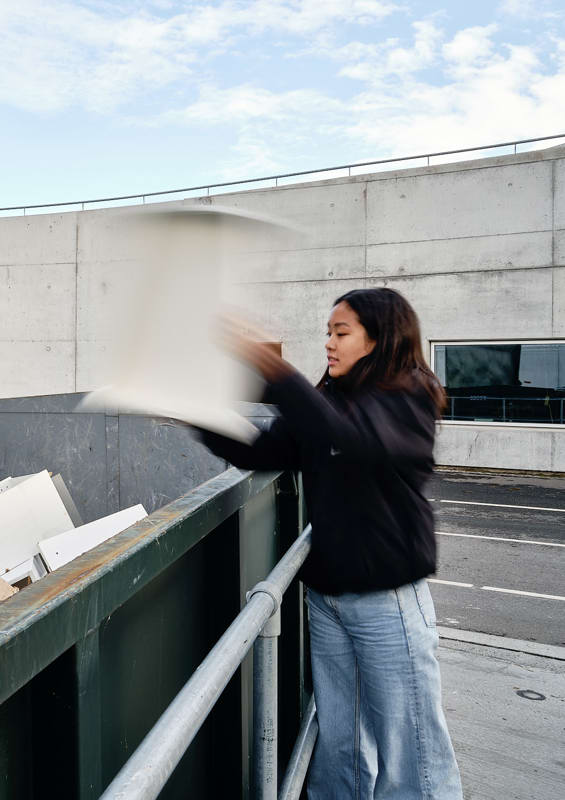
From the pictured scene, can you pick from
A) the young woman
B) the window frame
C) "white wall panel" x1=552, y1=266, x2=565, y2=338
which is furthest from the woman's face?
"white wall panel" x1=552, y1=266, x2=565, y2=338

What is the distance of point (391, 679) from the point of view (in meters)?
1.75

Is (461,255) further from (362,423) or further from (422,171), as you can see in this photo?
(362,423)

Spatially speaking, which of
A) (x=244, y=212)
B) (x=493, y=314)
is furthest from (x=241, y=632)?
(x=493, y=314)

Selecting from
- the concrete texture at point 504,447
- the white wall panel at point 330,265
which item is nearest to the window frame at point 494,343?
the concrete texture at point 504,447

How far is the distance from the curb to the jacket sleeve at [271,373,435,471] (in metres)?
2.98

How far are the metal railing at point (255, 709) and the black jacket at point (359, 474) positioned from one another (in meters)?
0.14

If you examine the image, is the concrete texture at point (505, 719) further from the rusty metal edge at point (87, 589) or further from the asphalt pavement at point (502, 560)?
the rusty metal edge at point (87, 589)

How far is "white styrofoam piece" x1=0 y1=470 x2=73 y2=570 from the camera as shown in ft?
8.75

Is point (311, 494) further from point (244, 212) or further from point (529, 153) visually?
point (529, 153)

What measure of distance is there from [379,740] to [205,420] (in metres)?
1.11

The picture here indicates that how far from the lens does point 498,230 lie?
12.2 metres

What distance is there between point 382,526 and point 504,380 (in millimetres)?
11639

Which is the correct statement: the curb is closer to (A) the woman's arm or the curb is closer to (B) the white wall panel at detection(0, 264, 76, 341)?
(A) the woman's arm

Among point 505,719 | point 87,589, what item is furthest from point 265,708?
point 505,719
